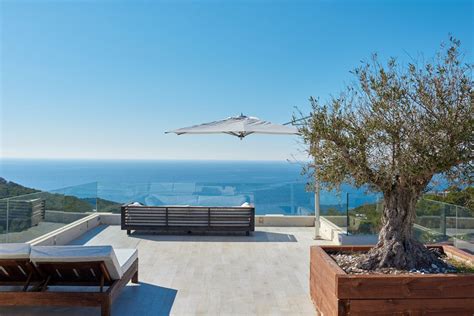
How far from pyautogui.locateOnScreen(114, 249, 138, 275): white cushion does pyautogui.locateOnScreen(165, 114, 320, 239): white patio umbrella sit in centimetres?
298

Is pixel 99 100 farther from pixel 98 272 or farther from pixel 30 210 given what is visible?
pixel 98 272

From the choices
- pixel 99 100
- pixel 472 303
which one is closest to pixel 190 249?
pixel 472 303

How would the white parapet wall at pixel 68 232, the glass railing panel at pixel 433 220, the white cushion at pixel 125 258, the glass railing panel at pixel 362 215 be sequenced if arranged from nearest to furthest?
1. the white cushion at pixel 125 258
2. the glass railing panel at pixel 433 220
3. the white parapet wall at pixel 68 232
4. the glass railing panel at pixel 362 215

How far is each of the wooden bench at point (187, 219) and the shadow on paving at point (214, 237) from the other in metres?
0.12

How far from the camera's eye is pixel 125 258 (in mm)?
4250

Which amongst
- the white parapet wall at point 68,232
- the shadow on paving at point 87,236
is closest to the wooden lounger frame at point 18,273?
the white parapet wall at point 68,232

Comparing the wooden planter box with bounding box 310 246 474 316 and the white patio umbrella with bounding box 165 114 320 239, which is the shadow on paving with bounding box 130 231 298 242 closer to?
the white patio umbrella with bounding box 165 114 320 239

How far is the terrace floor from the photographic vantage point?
384 centimetres

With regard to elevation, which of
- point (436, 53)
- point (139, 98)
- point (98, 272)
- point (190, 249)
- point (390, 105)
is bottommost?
point (190, 249)

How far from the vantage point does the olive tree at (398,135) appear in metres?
2.93

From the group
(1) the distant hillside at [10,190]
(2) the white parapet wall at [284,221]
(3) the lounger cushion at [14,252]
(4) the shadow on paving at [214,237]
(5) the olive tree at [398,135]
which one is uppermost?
(5) the olive tree at [398,135]

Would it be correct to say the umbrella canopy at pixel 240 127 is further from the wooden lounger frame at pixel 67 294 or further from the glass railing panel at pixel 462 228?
the wooden lounger frame at pixel 67 294

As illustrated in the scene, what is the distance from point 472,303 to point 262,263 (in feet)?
9.88

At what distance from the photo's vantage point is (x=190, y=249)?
6.41m
